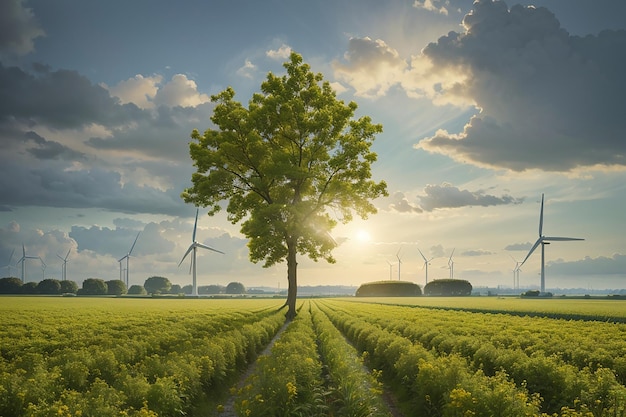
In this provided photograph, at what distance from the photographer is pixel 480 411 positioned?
10.7m

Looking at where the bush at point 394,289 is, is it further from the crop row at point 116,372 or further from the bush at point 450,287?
the crop row at point 116,372

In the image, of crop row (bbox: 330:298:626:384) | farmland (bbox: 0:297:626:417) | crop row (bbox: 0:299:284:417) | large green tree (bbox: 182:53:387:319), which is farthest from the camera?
large green tree (bbox: 182:53:387:319)

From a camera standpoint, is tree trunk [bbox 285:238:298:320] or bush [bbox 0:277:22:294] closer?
tree trunk [bbox 285:238:298:320]

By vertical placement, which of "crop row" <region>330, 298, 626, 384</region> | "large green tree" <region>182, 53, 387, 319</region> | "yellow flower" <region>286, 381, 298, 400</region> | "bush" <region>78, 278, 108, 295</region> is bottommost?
"bush" <region>78, 278, 108, 295</region>

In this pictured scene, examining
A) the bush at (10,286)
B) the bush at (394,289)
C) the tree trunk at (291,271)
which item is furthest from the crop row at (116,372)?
the bush at (10,286)

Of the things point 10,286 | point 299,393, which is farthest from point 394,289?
point 299,393

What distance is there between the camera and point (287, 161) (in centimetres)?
4409

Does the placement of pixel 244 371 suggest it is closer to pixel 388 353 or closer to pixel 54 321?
pixel 388 353

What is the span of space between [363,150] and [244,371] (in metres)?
28.5

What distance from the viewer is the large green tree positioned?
148 feet

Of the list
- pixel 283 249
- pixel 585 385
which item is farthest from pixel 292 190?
pixel 585 385

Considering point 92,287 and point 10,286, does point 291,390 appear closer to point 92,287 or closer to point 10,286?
point 92,287

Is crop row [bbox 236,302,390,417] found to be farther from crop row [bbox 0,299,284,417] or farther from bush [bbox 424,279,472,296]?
bush [bbox 424,279,472,296]

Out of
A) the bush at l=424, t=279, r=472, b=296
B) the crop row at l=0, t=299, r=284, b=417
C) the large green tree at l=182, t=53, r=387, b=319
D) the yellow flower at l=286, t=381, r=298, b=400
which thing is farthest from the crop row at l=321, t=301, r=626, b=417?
the bush at l=424, t=279, r=472, b=296
